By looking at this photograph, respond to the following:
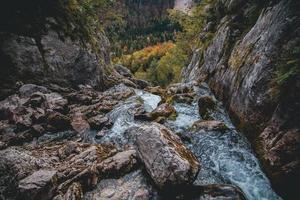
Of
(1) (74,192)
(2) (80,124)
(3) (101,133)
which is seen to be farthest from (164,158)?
(2) (80,124)

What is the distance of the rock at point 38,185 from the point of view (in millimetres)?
12945

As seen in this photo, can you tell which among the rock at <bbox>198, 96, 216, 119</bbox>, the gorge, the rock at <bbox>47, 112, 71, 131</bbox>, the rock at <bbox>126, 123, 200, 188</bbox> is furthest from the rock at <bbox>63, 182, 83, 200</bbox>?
the rock at <bbox>198, 96, 216, 119</bbox>

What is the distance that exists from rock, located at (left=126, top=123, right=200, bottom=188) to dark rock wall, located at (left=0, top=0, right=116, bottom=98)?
614 inches

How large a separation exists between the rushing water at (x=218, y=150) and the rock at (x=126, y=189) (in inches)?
90.2

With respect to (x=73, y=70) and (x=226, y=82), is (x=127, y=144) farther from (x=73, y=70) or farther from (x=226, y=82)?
(x=73, y=70)

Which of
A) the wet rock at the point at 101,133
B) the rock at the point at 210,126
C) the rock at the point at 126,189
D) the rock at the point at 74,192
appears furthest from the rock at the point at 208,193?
the wet rock at the point at 101,133

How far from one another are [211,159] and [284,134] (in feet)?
13.0

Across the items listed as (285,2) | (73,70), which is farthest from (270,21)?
(73,70)

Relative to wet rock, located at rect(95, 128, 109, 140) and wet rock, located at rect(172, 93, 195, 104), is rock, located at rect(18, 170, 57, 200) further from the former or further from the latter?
wet rock, located at rect(172, 93, 195, 104)

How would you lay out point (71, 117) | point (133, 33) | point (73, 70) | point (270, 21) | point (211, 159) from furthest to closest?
point (133, 33), point (73, 70), point (71, 117), point (270, 21), point (211, 159)

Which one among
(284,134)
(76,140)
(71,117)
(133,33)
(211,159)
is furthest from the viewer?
(133,33)

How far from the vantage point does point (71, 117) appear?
23.2 metres

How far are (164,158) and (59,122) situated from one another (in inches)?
412

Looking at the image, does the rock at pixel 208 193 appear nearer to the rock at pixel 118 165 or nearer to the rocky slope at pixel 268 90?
the rocky slope at pixel 268 90
